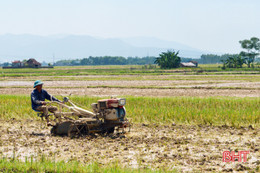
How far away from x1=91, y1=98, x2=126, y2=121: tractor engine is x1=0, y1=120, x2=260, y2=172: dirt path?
550 mm

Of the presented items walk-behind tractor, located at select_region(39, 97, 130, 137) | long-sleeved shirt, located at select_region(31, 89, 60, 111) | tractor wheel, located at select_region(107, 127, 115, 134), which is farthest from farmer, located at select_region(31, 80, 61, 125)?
tractor wheel, located at select_region(107, 127, 115, 134)

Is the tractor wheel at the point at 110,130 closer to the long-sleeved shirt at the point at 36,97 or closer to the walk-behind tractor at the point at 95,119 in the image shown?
the walk-behind tractor at the point at 95,119

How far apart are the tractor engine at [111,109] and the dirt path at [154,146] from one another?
550mm

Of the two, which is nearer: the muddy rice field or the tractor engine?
the muddy rice field

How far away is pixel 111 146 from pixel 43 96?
2467mm

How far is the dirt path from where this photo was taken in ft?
21.8

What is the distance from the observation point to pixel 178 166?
6.37m

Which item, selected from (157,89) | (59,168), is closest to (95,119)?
(59,168)

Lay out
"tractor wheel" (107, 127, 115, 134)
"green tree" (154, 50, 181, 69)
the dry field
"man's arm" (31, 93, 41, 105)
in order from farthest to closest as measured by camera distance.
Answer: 1. "green tree" (154, 50, 181, 69)
2. the dry field
3. "tractor wheel" (107, 127, 115, 134)
4. "man's arm" (31, 93, 41, 105)

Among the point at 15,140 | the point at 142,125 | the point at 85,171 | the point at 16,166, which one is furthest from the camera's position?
the point at 142,125

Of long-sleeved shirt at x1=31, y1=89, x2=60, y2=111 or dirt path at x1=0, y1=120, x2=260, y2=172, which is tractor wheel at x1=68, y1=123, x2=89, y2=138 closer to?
dirt path at x1=0, y1=120, x2=260, y2=172

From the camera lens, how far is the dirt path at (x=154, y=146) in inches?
262

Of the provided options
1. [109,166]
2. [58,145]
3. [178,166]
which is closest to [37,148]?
[58,145]

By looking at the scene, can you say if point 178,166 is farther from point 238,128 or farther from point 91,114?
point 238,128
